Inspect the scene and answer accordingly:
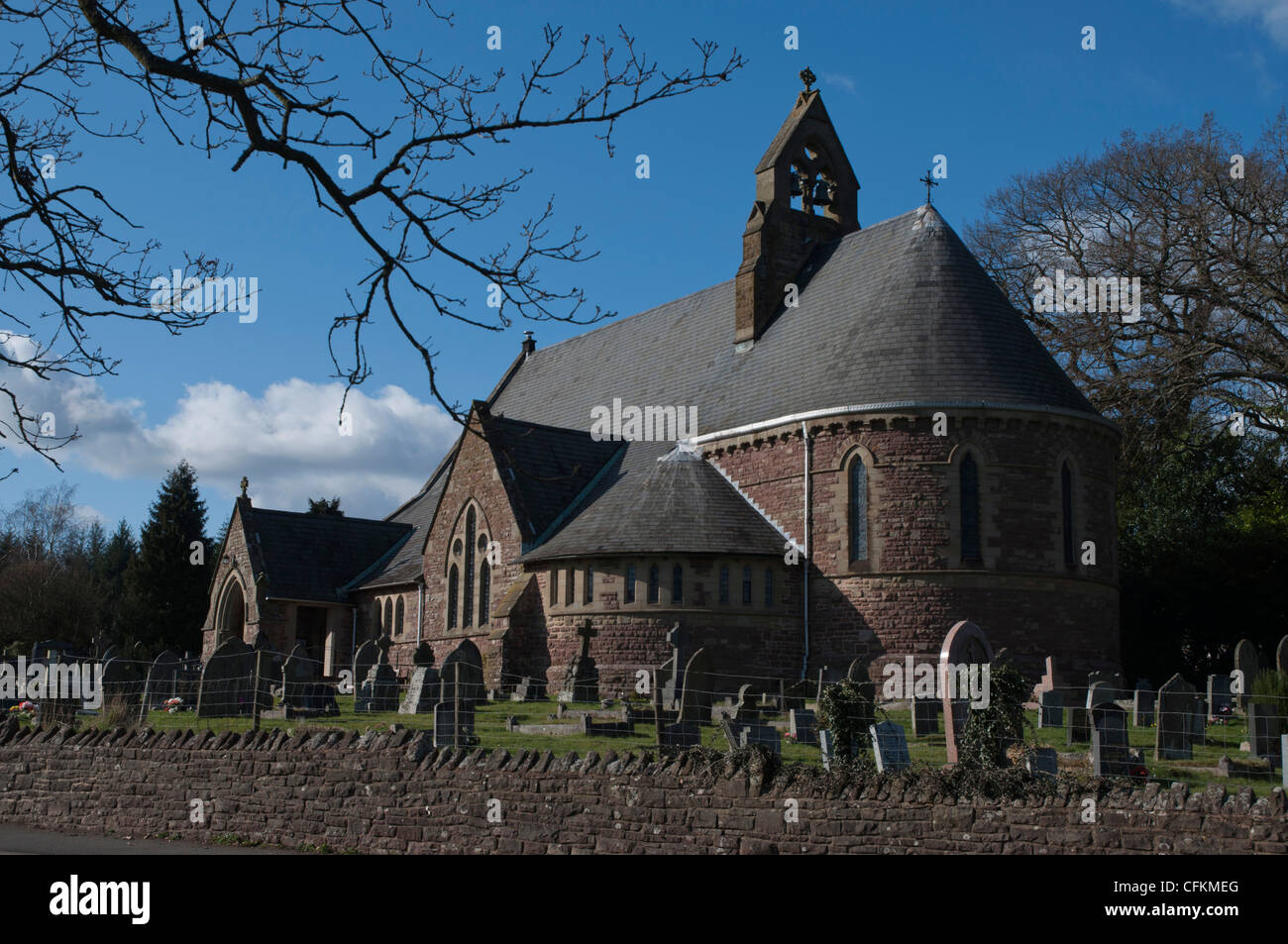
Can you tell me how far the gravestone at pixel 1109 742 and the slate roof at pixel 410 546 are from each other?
23091mm

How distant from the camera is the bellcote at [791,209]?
1389 inches

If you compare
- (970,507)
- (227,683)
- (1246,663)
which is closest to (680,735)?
(227,683)

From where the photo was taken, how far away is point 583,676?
90.2 ft

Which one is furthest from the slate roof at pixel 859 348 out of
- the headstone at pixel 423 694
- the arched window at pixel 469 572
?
the headstone at pixel 423 694

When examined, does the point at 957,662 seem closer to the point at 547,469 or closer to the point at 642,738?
the point at 642,738

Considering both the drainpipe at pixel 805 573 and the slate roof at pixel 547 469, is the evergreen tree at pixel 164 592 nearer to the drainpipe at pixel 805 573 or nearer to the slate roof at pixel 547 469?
the slate roof at pixel 547 469

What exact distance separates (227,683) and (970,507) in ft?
52.8

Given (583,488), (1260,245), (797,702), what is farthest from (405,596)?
(1260,245)

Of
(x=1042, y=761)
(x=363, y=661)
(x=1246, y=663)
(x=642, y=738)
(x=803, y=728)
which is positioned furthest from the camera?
(x=363, y=661)

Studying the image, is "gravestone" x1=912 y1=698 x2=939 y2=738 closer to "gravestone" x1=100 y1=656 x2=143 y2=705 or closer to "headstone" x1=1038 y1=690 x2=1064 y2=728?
"headstone" x1=1038 y1=690 x2=1064 y2=728

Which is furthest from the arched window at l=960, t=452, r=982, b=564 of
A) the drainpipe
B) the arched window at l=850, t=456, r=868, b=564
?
the drainpipe

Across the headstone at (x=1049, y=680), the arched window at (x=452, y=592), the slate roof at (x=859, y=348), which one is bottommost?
the headstone at (x=1049, y=680)
